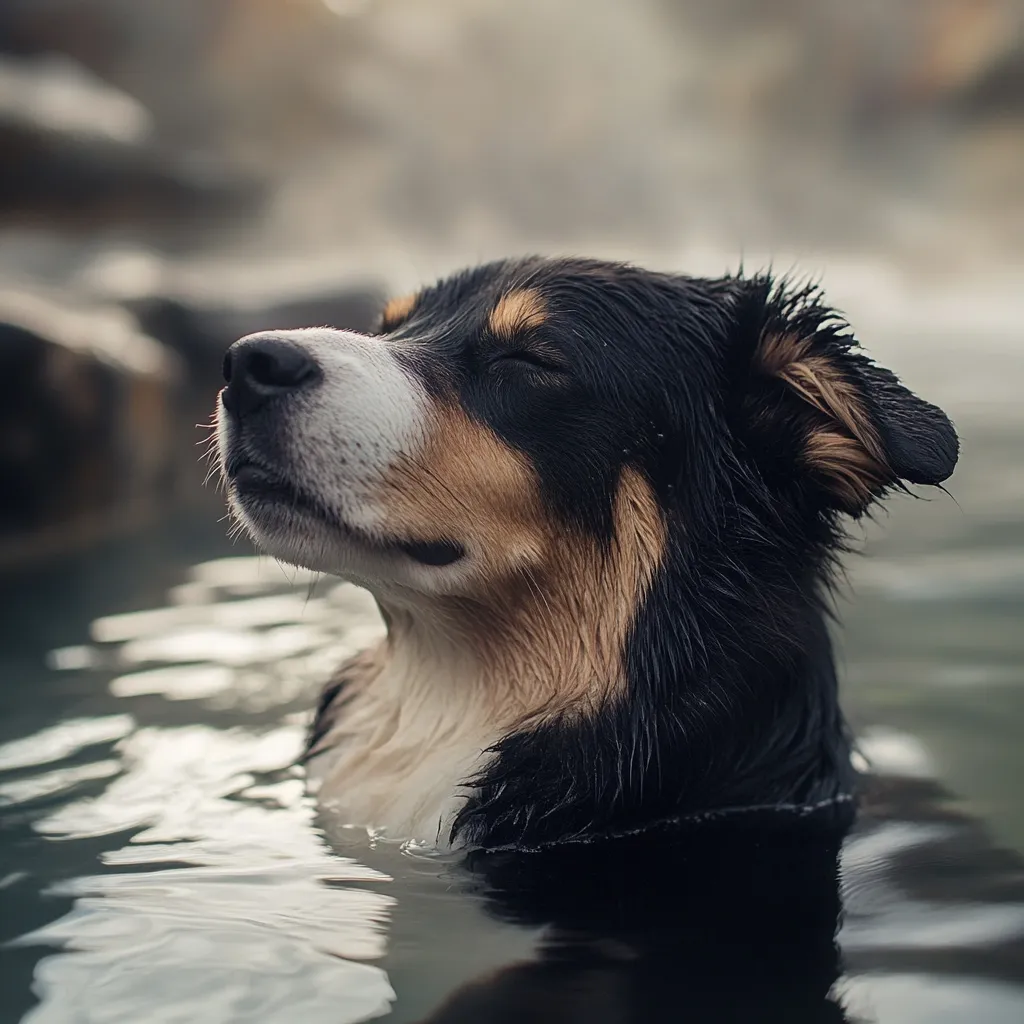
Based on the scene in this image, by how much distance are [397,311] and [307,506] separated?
0.89 m

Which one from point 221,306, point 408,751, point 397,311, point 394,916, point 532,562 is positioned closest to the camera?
point 394,916

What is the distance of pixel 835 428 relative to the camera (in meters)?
3.05

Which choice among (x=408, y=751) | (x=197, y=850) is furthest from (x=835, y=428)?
(x=197, y=850)

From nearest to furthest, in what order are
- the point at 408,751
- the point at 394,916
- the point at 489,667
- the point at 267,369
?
the point at 394,916, the point at 267,369, the point at 489,667, the point at 408,751

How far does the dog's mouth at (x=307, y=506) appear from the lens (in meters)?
3.01

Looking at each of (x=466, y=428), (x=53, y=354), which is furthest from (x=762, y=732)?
(x=53, y=354)

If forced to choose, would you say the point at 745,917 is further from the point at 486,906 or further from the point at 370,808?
the point at 370,808

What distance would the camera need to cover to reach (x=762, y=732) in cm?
326

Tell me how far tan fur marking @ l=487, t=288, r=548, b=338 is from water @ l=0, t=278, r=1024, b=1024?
127 centimetres

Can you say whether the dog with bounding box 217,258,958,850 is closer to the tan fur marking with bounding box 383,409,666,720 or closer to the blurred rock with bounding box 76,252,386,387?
the tan fur marking with bounding box 383,409,666,720

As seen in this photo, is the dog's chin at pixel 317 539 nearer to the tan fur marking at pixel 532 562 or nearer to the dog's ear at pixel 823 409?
the tan fur marking at pixel 532 562

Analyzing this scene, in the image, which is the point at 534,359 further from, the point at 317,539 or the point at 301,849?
the point at 301,849

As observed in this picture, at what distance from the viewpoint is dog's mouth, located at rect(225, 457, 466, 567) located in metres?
3.01

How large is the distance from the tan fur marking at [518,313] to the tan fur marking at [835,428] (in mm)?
574
